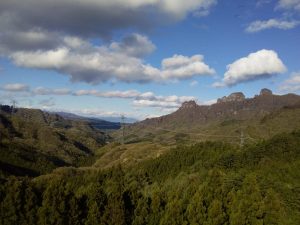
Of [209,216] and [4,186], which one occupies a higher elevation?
Result: [4,186]

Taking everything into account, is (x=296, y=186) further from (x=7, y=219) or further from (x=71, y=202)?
(x=7, y=219)

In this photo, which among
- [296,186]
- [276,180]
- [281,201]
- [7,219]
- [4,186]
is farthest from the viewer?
[276,180]

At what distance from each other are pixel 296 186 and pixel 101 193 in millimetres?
66512

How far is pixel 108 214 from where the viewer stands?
107500 mm

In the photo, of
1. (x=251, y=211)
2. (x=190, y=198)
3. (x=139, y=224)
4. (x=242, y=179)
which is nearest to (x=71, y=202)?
(x=139, y=224)

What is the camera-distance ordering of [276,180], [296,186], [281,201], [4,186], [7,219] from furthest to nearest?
[276,180], [296,186], [281,201], [4,186], [7,219]

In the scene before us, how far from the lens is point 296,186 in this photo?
141m

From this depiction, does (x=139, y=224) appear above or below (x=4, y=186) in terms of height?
below

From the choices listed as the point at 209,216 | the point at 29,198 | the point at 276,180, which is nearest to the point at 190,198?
the point at 209,216

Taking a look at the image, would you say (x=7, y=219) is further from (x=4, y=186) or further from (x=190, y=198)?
(x=190, y=198)

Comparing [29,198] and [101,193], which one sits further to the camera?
[101,193]

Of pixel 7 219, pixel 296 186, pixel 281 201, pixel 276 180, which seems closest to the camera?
pixel 7 219

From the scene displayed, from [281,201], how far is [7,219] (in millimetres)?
78975

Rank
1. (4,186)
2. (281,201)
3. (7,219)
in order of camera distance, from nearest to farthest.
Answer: (7,219) < (4,186) < (281,201)
